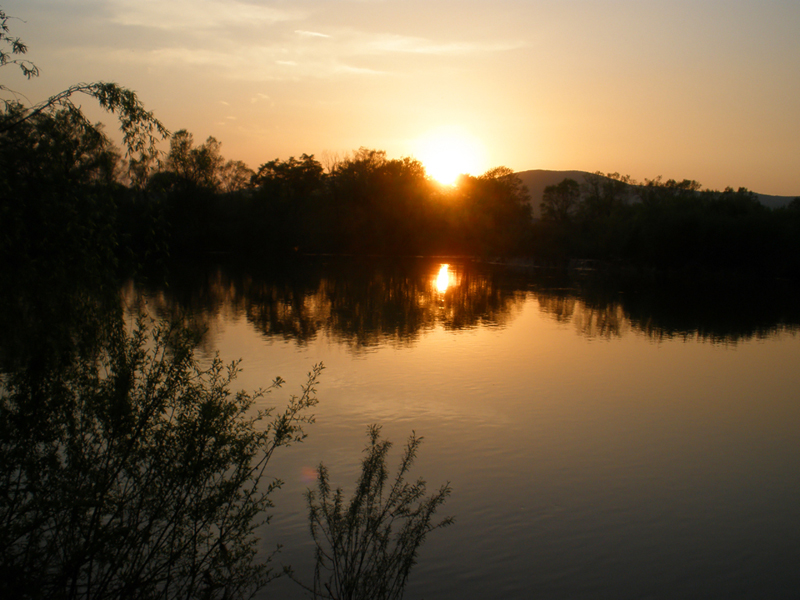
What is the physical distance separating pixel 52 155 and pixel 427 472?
19.8ft

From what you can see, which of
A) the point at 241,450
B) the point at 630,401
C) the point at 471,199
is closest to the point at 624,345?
the point at 630,401

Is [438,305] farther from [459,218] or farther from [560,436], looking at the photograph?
[459,218]

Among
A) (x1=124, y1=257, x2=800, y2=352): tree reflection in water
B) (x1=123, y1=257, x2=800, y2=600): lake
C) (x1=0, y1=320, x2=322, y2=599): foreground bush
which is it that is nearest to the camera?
(x1=0, y1=320, x2=322, y2=599): foreground bush

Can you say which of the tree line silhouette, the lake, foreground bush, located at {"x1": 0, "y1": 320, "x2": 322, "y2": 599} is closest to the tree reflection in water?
the lake

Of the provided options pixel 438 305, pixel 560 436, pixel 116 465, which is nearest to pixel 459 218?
pixel 438 305

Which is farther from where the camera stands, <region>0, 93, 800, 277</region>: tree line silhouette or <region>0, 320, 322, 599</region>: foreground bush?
<region>0, 93, 800, 277</region>: tree line silhouette

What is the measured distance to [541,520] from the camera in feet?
24.3

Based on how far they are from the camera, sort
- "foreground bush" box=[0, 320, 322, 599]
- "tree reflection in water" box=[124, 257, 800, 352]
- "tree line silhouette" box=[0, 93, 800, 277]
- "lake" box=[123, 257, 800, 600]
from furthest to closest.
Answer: "tree line silhouette" box=[0, 93, 800, 277] → "tree reflection in water" box=[124, 257, 800, 352] → "lake" box=[123, 257, 800, 600] → "foreground bush" box=[0, 320, 322, 599]

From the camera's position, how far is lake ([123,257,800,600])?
6.48m

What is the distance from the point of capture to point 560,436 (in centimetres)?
1048

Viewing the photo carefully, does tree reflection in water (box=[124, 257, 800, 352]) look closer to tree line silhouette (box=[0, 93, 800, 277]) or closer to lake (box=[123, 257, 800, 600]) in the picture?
lake (box=[123, 257, 800, 600])

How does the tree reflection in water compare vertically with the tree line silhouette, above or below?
below

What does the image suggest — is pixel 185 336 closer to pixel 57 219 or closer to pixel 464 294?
pixel 57 219

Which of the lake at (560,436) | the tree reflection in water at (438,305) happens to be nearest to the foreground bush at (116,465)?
the lake at (560,436)
